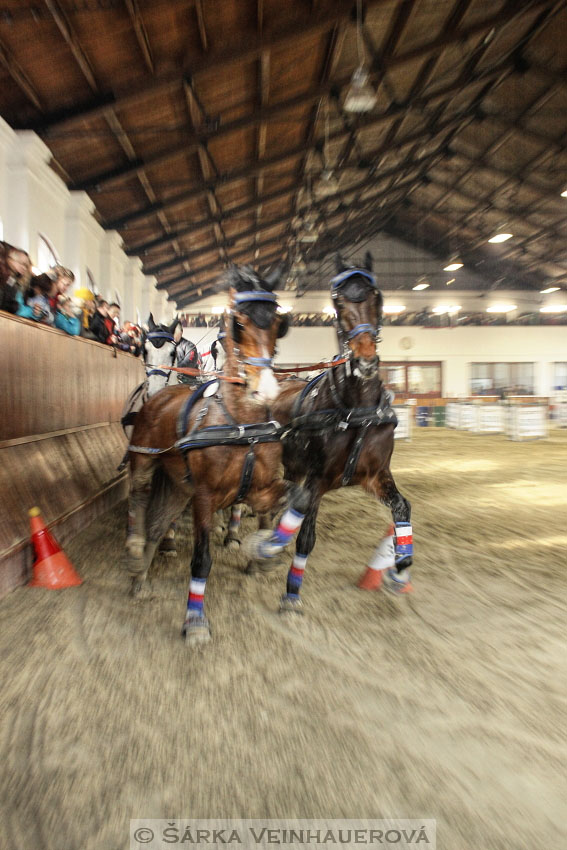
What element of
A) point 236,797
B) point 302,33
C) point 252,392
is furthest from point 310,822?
point 302,33

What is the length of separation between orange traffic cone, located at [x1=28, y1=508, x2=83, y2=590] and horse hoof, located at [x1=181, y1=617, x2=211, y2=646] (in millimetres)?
1421

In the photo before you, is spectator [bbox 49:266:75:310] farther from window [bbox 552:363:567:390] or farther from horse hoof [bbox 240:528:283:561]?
window [bbox 552:363:567:390]

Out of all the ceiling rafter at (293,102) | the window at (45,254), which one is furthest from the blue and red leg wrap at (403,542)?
the window at (45,254)

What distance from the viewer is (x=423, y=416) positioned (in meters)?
22.7

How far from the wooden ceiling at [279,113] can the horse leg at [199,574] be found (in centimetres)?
654

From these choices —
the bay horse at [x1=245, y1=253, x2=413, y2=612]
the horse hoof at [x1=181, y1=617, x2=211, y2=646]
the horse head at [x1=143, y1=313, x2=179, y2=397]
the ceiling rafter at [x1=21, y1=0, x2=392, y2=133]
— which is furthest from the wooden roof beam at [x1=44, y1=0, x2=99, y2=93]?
the horse hoof at [x1=181, y1=617, x2=211, y2=646]

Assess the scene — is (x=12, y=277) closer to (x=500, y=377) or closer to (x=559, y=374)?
(x=500, y=377)

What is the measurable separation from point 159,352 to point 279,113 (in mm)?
7362

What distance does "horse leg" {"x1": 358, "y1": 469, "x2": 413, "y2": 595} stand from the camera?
11.6 ft

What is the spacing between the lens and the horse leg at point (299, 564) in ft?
11.4

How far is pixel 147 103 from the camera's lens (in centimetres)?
834

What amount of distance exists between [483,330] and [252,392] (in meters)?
27.9

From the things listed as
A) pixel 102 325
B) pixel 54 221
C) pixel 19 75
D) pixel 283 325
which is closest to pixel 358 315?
pixel 283 325

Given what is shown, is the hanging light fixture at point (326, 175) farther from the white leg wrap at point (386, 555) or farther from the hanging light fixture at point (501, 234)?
the white leg wrap at point (386, 555)
